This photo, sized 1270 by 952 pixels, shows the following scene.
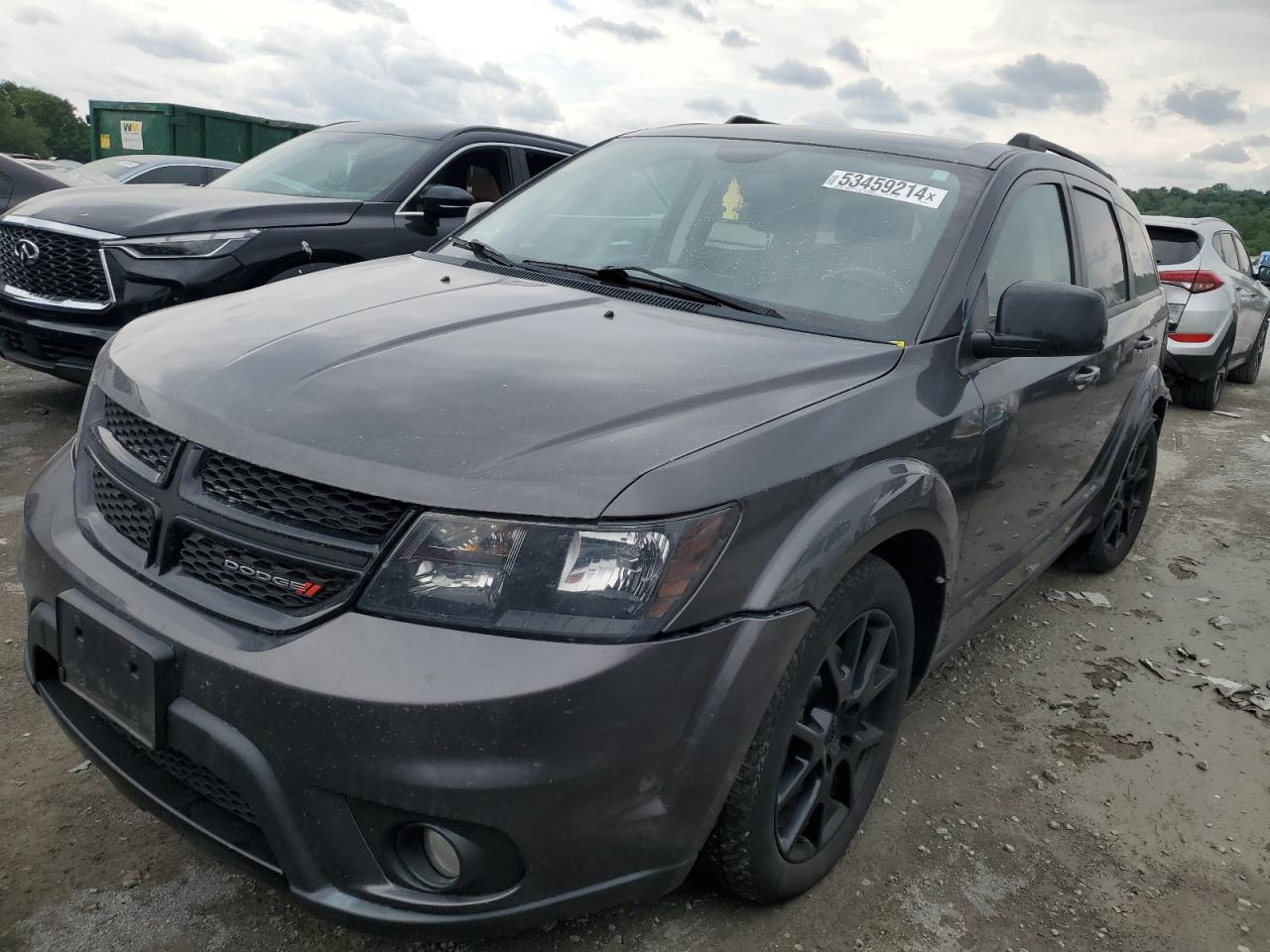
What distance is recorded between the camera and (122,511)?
1.97 meters

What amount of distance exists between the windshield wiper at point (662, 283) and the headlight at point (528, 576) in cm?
101

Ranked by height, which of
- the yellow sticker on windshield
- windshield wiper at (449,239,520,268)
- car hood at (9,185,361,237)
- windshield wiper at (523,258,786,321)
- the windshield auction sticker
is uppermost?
the windshield auction sticker

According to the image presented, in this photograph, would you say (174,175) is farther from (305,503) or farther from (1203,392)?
(305,503)

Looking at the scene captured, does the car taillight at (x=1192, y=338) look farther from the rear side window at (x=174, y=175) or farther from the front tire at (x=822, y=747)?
the rear side window at (x=174, y=175)

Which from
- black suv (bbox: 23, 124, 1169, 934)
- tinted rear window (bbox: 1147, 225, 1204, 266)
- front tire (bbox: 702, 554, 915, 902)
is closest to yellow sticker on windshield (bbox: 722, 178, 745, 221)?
black suv (bbox: 23, 124, 1169, 934)

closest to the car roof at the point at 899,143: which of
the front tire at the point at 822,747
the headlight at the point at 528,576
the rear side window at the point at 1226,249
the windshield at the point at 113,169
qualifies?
the front tire at the point at 822,747

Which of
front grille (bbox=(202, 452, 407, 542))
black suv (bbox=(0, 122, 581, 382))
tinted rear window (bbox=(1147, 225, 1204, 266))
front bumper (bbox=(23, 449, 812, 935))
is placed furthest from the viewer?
tinted rear window (bbox=(1147, 225, 1204, 266))

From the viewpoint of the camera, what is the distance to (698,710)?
1687mm

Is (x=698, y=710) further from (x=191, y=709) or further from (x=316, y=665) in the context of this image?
(x=191, y=709)

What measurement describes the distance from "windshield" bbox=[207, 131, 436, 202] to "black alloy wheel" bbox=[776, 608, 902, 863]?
171 inches

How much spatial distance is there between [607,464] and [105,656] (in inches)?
36.9

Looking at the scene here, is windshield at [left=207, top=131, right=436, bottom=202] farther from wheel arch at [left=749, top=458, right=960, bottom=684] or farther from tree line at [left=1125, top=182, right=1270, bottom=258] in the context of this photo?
tree line at [left=1125, top=182, right=1270, bottom=258]

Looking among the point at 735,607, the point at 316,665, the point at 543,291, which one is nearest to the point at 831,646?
the point at 735,607

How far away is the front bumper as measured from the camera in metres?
1.56
